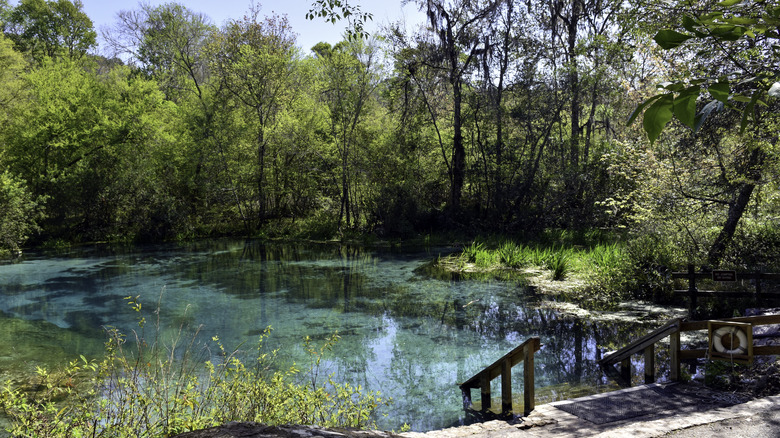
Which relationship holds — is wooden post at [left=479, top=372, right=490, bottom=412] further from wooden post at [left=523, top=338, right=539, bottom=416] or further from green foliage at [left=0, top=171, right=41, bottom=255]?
green foliage at [left=0, top=171, right=41, bottom=255]

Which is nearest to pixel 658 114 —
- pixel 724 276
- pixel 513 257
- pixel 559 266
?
pixel 724 276

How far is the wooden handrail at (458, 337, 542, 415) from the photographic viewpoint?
504 cm

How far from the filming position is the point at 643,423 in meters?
4.15

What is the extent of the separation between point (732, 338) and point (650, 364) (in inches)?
43.5

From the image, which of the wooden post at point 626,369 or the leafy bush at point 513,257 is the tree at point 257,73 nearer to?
the leafy bush at point 513,257

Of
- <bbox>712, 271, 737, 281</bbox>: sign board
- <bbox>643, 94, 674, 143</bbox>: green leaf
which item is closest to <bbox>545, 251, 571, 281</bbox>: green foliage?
<bbox>712, 271, 737, 281</bbox>: sign board

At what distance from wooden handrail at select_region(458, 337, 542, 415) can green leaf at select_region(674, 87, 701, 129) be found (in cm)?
446

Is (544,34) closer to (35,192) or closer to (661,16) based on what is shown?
(661,16)

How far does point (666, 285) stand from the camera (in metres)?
9.73

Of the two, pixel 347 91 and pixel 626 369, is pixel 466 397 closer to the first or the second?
pixel 626 369

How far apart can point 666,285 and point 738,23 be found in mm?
10191

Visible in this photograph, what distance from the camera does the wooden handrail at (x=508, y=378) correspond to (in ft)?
16.5

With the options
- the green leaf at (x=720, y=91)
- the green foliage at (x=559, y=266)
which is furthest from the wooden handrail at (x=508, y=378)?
the green foliage at (x=559, y=266)

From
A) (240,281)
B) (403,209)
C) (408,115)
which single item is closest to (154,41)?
(408,115)
